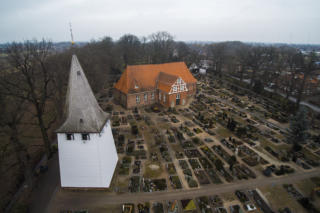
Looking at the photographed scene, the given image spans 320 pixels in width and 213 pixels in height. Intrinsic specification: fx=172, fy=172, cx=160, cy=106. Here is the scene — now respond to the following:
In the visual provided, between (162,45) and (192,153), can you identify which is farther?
(162,45)

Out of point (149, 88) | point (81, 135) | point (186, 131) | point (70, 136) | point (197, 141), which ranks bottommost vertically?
point (197, 141)

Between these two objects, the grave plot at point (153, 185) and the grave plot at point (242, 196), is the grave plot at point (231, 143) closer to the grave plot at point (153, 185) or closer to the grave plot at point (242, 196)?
the grave plot at point (242, 196)

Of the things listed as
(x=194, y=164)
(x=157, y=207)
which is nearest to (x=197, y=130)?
(x=194, y=164)

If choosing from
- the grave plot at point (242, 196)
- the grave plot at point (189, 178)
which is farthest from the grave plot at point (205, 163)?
the grave plot at point (242, 196)

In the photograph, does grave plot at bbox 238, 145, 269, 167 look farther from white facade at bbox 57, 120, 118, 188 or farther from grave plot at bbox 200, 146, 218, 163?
white facade at bbox 57, 120, 118, 188

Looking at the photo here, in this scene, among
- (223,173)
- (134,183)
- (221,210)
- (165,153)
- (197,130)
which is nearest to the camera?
(221,210)

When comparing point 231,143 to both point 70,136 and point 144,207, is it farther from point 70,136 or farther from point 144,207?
point 70,136

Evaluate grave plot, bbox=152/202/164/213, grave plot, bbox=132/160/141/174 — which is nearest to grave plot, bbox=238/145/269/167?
grave plot, bbox=152/202/164/213

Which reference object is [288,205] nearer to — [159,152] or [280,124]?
[159,152]
